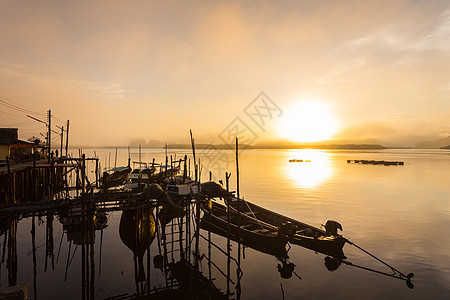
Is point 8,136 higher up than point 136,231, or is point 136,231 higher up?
point 8,136

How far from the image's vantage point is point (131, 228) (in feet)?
68.2

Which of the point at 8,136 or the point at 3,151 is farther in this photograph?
the point at 8,136

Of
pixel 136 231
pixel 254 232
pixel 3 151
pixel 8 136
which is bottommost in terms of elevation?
pixel 254 232

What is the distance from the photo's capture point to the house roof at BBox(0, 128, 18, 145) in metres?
44.1

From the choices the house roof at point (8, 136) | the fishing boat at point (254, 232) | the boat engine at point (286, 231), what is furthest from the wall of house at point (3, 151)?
the boat engine at point (286, 231)

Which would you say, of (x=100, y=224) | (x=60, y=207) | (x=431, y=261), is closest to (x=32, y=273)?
(x=60, y=207)

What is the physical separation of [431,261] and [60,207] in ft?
96.9

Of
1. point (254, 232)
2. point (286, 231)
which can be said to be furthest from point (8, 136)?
point (286, 231)

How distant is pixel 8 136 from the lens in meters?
45.7

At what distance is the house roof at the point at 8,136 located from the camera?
4409 centimetres

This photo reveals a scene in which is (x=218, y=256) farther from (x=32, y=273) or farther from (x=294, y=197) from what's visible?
(x=294, y=197)

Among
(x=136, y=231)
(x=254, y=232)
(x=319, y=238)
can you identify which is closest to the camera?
(x=136, y=231)

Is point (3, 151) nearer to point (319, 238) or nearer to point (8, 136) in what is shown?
point (8, 136)

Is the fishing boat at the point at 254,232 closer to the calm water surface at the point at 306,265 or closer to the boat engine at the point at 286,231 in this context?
the boat engine at the point at 286,231
